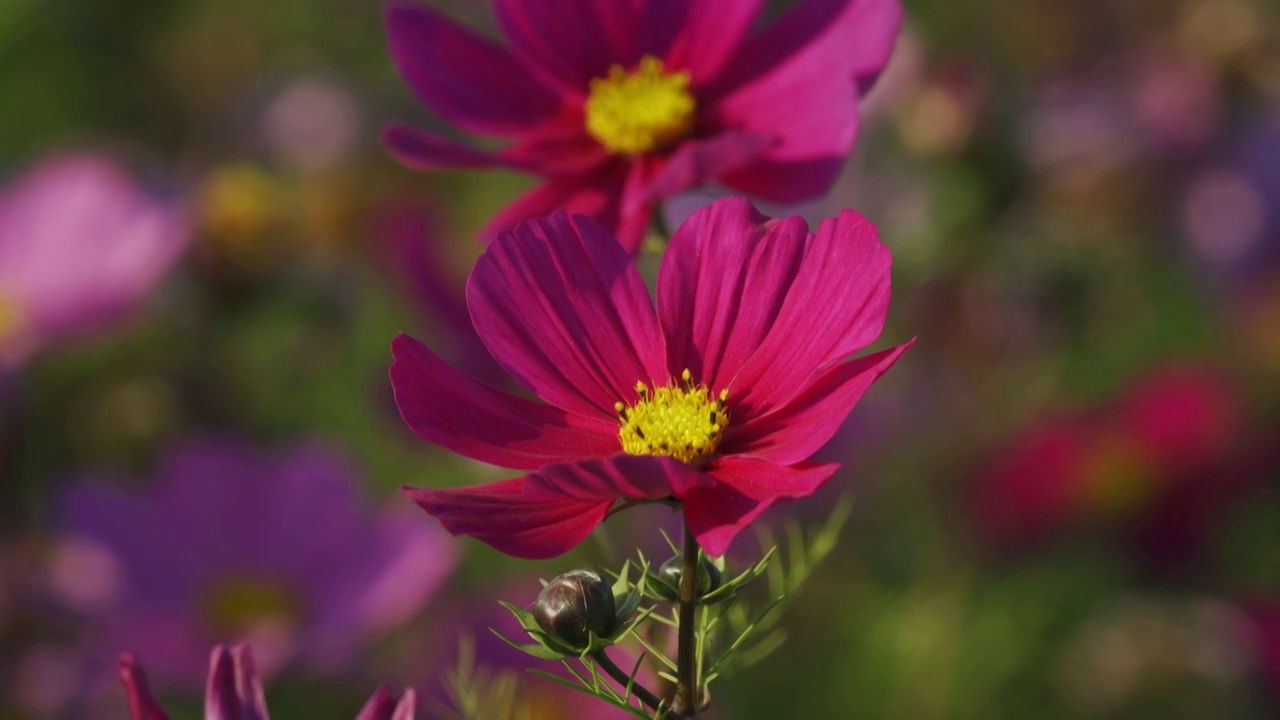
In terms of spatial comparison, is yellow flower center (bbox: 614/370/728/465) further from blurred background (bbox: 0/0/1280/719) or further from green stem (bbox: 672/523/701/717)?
blurred background (bbox: 0/0/1280/719)

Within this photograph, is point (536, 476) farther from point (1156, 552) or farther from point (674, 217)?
point (1156, 552)

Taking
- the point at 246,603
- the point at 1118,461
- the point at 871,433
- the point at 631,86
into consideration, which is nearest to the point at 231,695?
the point at 631,86

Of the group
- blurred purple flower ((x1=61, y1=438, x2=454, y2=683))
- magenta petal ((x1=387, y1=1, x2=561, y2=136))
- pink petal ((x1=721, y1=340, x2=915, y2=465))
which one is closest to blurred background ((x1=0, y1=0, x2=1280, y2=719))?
blurred purple flower ((x1=61, y1=438, x2=454, y2=683))

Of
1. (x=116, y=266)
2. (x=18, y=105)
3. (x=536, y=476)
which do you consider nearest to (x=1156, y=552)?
(x=116, y=266)

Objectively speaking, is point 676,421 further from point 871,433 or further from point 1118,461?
point 1118,461

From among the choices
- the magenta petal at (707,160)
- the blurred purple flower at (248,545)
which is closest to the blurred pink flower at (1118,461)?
the blurred purple flower at (248,545)
